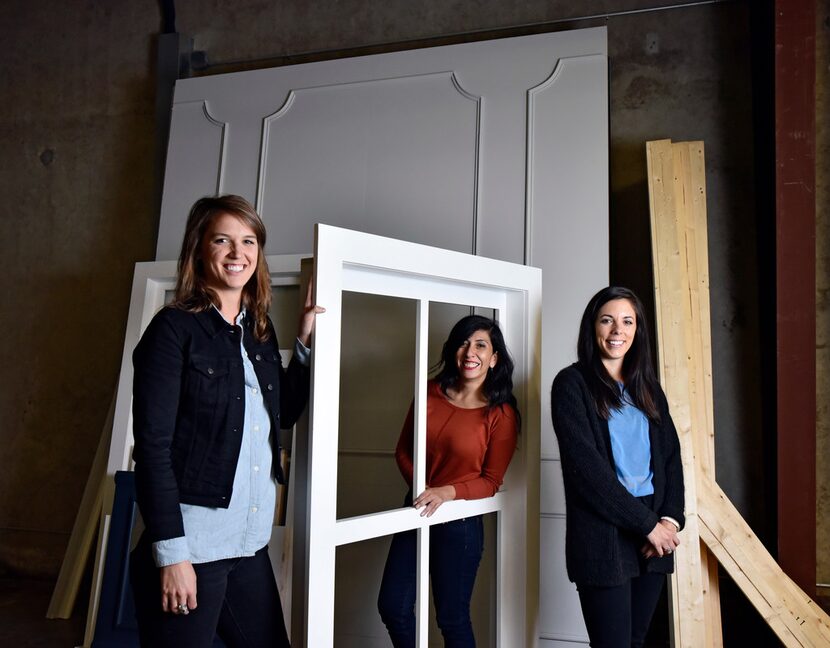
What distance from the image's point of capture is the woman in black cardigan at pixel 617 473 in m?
1.97

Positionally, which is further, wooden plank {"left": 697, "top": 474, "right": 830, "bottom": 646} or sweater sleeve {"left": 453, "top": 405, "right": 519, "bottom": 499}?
wooden plank {"left": 697, "top": 474, "right": 830, "bottom": 646}

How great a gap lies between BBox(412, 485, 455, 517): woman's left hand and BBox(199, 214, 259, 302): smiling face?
900 mm

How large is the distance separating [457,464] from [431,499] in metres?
0.21

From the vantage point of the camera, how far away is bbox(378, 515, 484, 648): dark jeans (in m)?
2.19

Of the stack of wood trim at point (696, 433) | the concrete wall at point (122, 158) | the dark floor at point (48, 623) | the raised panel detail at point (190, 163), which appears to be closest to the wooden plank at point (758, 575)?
the stack of wood trim at point (696, 433)

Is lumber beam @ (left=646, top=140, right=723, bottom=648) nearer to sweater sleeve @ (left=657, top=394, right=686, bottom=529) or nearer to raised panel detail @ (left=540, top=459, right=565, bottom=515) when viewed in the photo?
raised panel detail @ (left=540, top=459, right=565, bottom=515)

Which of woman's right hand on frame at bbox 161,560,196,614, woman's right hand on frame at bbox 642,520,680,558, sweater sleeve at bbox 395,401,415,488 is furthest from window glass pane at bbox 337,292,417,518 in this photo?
woman's right hand on frame at bbox 161,560,196,614

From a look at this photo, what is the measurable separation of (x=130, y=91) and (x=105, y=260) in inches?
41.3

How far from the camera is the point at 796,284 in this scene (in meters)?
2.90

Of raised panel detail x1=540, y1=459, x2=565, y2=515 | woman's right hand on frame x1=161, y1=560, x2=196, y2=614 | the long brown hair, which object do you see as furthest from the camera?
raised panel detail x1=540, y1=459, x2=565, y2=515

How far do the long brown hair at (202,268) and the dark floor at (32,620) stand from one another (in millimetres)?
2463

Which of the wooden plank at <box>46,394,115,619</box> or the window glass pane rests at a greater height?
the window glass pane

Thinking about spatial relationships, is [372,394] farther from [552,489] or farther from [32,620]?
[32,620]

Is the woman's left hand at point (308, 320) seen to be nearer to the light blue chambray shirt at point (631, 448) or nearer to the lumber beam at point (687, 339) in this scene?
the light blue chambray shirt at point (631, 448)
